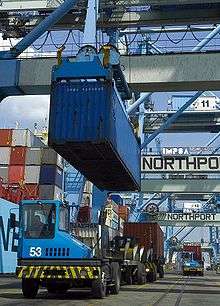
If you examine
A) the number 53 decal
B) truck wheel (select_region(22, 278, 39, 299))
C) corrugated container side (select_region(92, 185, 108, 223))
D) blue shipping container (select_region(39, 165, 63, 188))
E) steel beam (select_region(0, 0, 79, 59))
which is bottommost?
truck wheel (select_region(22, 278, 39, 299))

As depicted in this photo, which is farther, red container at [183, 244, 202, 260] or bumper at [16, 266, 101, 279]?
red container at [183, 244, 202, 260]

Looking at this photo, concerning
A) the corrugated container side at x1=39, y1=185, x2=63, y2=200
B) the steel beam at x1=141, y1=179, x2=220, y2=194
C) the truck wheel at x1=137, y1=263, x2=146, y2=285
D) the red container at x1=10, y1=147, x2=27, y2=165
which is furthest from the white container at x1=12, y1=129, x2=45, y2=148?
the truck wheel at x1=137, y1=263, x2=146, y2=285

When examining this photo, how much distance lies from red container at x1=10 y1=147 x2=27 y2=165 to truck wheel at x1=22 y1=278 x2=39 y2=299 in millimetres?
23256

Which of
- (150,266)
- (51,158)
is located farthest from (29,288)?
(51,158)

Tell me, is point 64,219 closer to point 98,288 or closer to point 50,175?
point 98,288

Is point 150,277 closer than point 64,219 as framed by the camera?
No

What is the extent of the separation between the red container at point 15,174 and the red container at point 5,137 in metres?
2.08

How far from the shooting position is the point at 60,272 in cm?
1194

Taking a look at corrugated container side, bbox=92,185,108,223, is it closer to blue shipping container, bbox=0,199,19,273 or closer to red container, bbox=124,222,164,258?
red container, bbox=124,222,164,258

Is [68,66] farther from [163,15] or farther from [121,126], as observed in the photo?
[163,15]

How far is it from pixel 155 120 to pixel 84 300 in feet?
76.6

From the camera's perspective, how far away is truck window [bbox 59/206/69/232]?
40.5 ft

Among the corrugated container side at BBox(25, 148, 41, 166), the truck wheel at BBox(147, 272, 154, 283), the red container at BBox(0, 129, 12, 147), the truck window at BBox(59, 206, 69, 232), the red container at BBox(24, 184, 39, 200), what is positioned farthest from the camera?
the red container at BBox(0, 129, 12, 147)

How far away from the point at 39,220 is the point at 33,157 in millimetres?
23641
